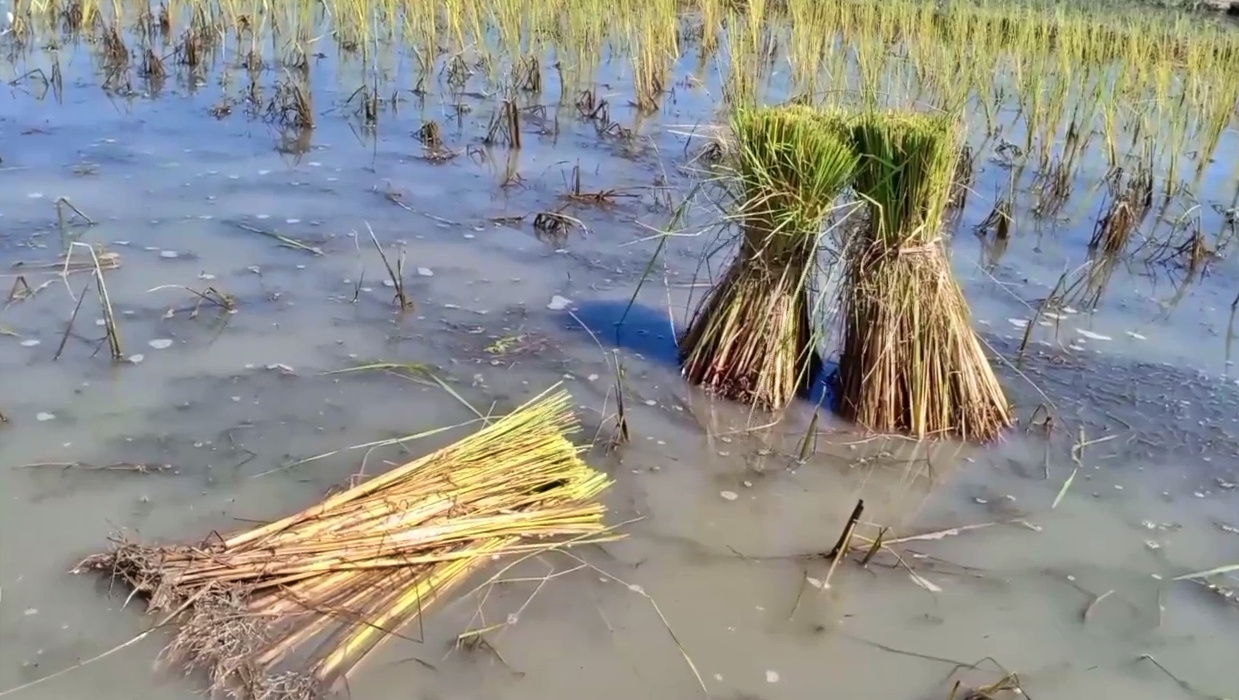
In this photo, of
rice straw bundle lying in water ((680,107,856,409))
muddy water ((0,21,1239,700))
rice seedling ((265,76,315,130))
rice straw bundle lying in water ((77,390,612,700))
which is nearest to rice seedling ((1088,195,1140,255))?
muddy water ((0,21,1239,700))

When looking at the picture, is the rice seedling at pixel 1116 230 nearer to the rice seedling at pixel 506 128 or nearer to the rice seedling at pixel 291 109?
the rice seedling at pixel 506 128

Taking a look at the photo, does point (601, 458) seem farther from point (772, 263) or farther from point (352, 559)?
point (352, 559)

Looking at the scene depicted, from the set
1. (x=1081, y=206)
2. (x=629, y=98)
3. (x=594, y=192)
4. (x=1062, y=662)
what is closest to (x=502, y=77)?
(x=629, y=98)

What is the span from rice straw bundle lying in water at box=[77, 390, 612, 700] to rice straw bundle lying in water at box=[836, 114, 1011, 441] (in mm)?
1051

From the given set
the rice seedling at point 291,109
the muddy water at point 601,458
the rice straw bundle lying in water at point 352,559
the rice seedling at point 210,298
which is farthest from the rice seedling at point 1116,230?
the rice seedling at point 291,109

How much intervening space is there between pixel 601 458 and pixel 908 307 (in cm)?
103

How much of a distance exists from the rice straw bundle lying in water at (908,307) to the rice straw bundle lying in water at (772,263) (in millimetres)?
124

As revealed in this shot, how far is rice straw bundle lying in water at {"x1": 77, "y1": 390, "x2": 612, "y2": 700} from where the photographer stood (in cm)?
204

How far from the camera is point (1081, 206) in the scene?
5645 mm

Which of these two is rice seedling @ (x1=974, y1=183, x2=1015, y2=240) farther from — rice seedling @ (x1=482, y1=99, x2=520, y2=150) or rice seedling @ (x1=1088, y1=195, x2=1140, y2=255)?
rice seedling @ (x1=482, y1=99, x2=520, y2=150)

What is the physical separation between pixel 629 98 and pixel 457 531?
543 cm

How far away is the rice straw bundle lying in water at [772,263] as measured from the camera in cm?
292

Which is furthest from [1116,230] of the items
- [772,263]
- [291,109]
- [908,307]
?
[291,109]

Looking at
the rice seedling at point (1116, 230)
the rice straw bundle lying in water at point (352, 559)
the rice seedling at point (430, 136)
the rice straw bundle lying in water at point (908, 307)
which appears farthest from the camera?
the rice seedling at point (430, 136)
